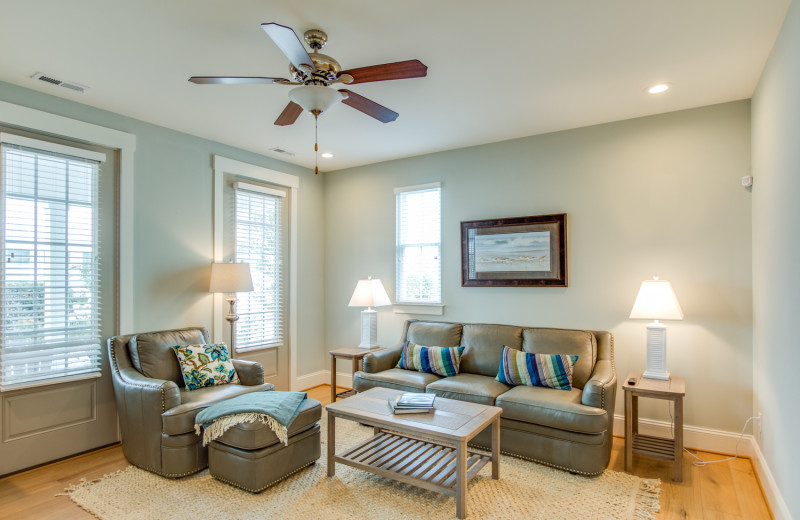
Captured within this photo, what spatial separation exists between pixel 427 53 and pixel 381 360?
2.67 meters

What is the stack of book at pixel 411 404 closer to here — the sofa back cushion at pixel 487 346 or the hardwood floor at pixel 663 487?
the sofa back cushion at pixel 487 346

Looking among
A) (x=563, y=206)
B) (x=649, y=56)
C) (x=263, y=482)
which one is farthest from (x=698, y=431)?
(x=263, y=482)

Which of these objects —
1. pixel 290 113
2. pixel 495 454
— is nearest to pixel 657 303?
pixel 495 454

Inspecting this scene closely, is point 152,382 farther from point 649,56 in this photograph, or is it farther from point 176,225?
point 649,56

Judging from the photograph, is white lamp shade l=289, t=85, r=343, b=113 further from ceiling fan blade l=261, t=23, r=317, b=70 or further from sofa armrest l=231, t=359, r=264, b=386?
sofa armrest l=231, t=359, r=264, b=386

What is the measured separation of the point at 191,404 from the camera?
3.07 m

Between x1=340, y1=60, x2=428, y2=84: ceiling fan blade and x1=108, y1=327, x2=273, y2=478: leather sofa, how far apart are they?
233 cm

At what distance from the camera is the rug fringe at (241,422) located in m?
2.80

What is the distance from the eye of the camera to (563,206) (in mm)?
4117

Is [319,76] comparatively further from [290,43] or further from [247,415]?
[247,415]

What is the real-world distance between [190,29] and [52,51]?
95 cm

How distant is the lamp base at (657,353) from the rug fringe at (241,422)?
2.62 metres

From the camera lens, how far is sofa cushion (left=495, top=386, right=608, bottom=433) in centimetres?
298

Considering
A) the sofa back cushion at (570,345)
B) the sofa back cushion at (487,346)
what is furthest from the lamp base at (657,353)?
the sofa back cushion at (487,346)
